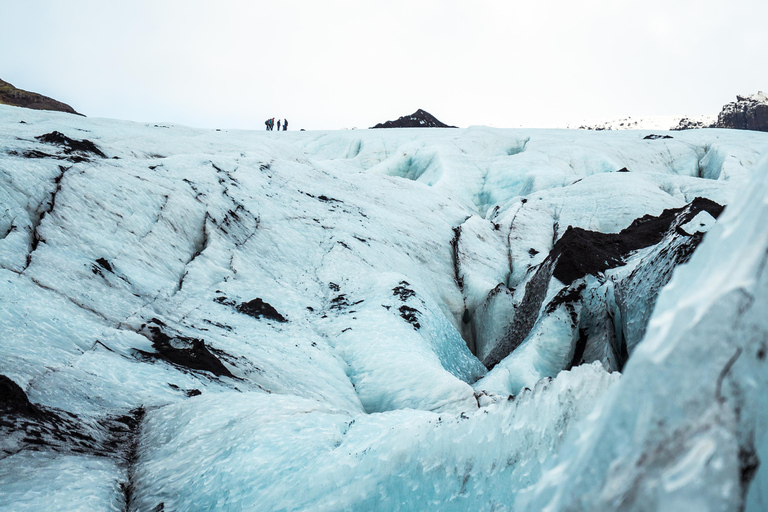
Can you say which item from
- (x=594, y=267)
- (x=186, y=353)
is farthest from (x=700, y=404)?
(x=594, y=267)

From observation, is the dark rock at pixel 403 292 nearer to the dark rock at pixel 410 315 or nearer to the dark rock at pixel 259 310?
the dark rock at pixel 410 315

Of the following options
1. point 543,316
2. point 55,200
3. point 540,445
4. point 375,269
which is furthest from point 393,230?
point 540,445

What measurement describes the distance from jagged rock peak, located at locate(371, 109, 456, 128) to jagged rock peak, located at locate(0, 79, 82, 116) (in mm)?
23855

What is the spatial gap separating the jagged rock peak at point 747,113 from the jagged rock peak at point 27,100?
58.6m

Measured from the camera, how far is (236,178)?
11500 mm

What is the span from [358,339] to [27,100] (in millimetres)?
41987

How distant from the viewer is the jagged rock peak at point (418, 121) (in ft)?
127

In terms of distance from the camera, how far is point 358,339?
765 cm

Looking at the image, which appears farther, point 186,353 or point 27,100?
point 27,100

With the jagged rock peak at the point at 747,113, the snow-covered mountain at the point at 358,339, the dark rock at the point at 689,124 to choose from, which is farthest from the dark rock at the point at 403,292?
the dark rock at the point at 689,124

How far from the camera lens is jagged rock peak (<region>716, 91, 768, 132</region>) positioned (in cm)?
4659

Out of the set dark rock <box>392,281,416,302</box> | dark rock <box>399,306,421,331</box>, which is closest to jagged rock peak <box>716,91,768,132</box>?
dark rock <box>392,281,416,302</box>

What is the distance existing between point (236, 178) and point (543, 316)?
747 cm

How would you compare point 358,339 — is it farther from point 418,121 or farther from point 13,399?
point 418,121
